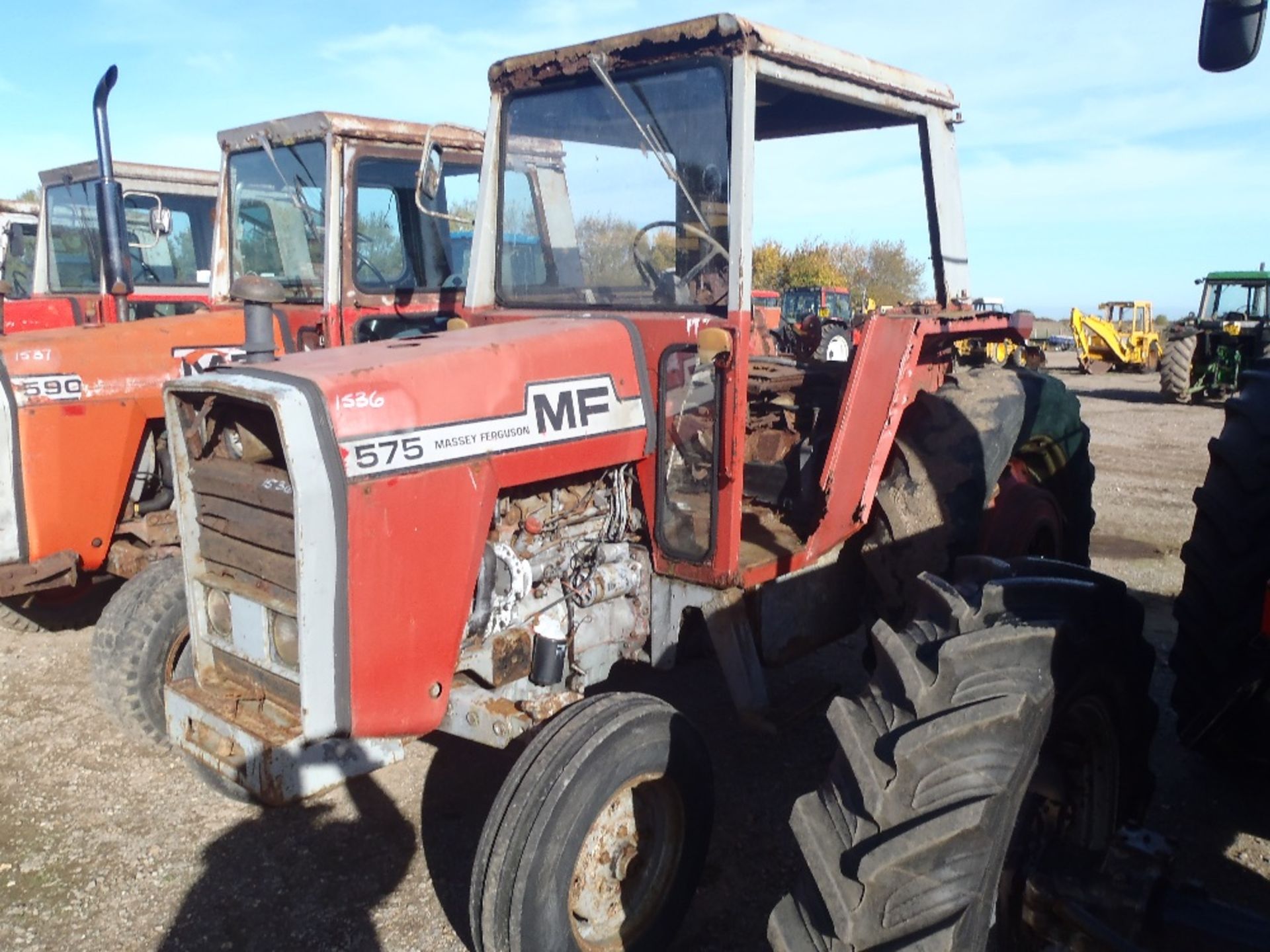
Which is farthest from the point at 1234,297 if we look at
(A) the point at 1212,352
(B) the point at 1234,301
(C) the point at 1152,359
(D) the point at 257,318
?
(D) the point at 257,318

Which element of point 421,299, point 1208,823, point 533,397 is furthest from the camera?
point 421,299

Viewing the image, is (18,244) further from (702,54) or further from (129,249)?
(702,54)

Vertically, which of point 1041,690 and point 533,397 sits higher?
point 533,397

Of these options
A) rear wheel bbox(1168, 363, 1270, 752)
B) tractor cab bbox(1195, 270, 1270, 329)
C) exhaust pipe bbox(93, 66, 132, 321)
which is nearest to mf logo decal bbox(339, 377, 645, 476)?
rear wheel bbox(1168, 363, 1270, 752)

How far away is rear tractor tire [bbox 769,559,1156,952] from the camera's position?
183 centimetres

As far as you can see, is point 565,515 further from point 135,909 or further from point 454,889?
point 135,909

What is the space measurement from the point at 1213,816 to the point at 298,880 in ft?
9.74

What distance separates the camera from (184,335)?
193 inches

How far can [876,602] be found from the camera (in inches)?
145

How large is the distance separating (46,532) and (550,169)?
272 centimetres

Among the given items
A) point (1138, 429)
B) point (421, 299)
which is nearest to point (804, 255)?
point (1138, 429)

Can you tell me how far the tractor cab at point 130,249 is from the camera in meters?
6.81

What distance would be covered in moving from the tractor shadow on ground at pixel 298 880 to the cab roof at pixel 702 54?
2.53 metres

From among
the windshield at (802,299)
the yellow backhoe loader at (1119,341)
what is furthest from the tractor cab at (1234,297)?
the windshield at (802,299)
